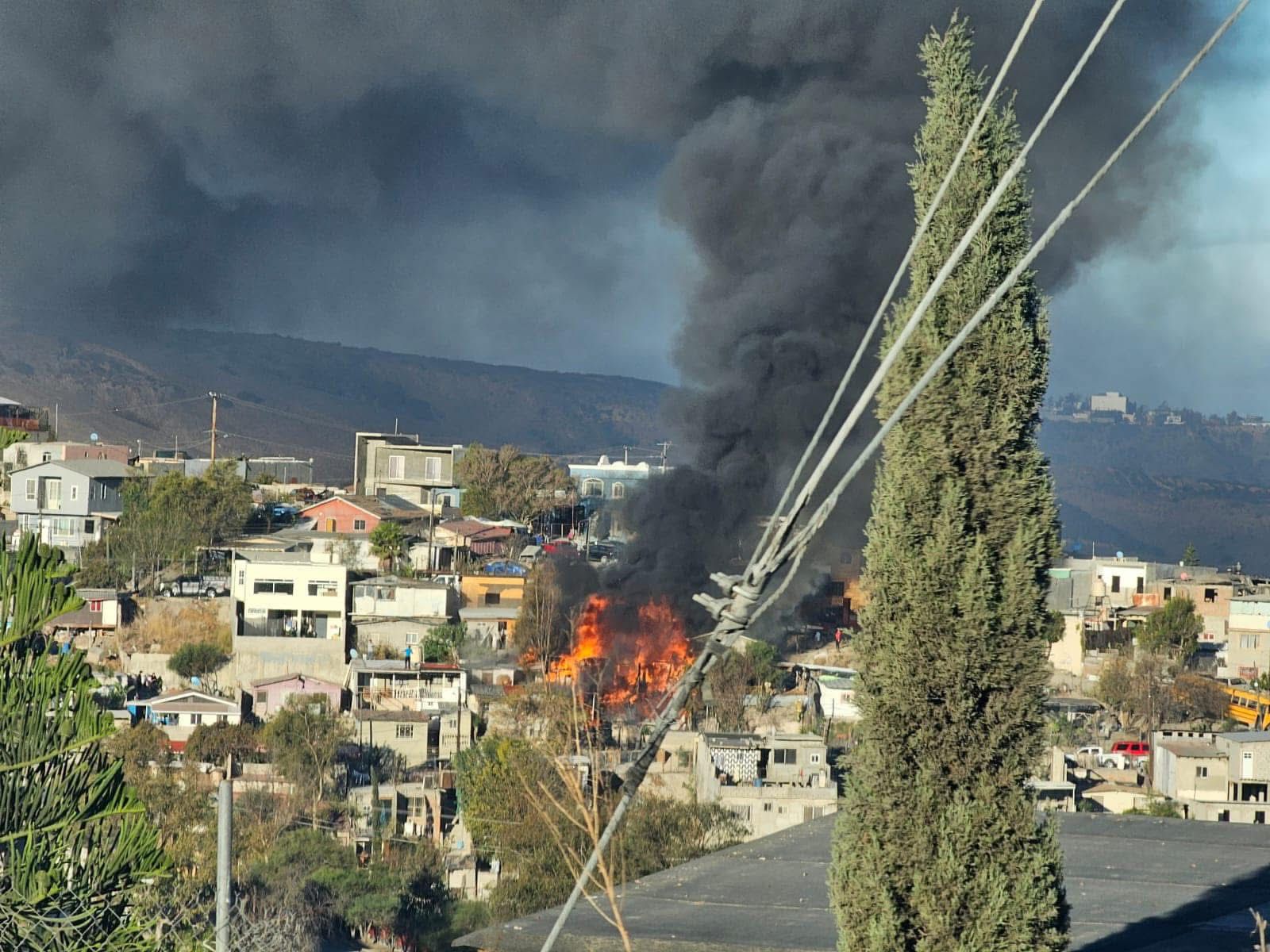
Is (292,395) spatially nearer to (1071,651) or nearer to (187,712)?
(1071,651)

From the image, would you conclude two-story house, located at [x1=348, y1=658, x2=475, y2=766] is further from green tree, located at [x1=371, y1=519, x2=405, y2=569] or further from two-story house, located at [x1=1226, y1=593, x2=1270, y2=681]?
two-story house, located at [x1=1226, y1=593, x2=1270, y2=681]

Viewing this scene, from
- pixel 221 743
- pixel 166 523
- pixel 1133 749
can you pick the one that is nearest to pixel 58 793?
pixel 221 743

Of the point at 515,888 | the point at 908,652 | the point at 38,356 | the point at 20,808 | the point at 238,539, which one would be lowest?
the point at 515,888

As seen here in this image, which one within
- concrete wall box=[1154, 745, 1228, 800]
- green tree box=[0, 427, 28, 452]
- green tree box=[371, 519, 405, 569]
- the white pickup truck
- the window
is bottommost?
concrete wall box=[1154, 745, 1228, 800]

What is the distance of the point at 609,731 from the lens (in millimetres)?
23781

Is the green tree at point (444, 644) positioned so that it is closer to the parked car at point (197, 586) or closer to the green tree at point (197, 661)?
the green tree at point (197, 661)

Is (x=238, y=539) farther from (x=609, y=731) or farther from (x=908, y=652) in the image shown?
(x=908, y=652)

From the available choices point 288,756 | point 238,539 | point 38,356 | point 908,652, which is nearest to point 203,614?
point 238,539

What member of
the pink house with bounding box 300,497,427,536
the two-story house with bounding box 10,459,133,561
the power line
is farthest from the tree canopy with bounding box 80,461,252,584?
the power line

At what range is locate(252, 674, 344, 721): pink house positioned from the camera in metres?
26.0

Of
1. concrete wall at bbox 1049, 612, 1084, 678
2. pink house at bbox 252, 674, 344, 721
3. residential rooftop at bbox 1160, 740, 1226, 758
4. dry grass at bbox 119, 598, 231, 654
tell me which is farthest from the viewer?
concrete wall at bbox 1049, 612, 1084, 678

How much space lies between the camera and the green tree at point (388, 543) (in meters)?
35.6

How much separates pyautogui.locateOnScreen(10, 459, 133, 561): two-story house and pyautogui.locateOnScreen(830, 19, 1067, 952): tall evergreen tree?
34.1m

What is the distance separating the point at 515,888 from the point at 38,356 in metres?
133
